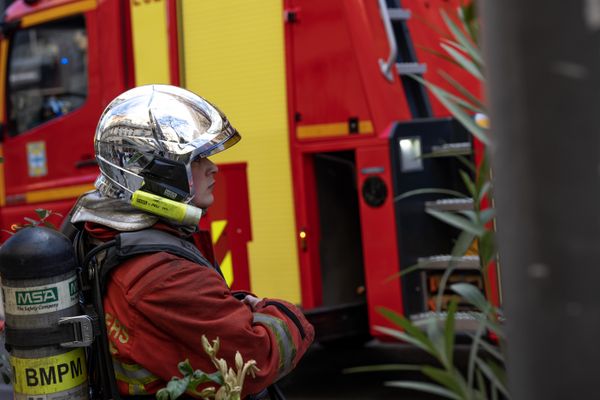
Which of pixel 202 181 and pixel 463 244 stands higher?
pixel 202 181

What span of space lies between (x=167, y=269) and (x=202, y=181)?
1.33 feet

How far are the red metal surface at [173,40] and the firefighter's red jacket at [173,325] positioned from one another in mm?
4204

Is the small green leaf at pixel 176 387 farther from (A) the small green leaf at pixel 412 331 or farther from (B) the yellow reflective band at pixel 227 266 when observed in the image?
(B) the yellow reflective band at pixel 227 266

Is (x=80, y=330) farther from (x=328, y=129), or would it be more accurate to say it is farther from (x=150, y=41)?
(x=150, y=41)

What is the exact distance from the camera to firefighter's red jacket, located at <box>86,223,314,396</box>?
93.4 inches

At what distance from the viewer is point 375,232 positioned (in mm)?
5668

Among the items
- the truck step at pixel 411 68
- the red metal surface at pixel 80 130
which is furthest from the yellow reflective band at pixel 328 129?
the red metal surface at pixel 80 130

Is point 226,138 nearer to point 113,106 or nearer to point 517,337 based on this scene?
point 113,106

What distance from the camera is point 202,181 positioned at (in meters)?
2.75

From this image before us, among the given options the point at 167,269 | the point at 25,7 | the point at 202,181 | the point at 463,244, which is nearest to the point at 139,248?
the point at 167,269

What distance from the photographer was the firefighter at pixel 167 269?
2383 mm

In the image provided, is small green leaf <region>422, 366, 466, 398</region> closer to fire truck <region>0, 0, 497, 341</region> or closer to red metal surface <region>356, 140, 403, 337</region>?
fire truck <region>0, 0, 497, 341</region>

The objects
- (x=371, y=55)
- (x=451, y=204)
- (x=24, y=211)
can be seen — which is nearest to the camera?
(x=451, y=204)

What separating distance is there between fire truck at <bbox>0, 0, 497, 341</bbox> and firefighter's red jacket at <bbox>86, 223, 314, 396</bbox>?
275 cm
